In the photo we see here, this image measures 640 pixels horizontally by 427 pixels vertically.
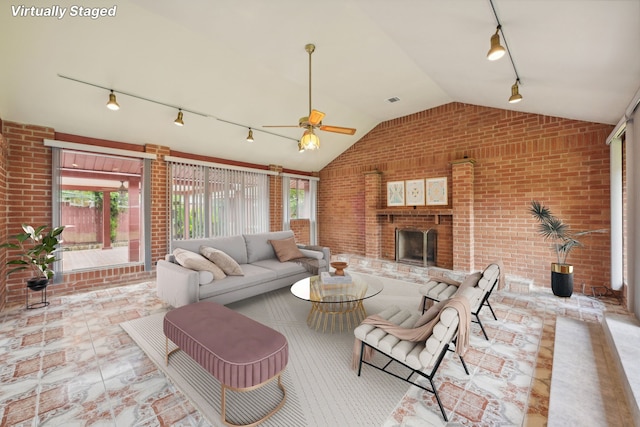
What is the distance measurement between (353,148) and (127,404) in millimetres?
6126

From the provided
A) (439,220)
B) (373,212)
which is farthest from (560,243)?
(373,212)

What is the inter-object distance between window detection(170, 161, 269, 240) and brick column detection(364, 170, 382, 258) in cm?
241

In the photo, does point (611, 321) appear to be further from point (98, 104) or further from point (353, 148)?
point (98, 104)

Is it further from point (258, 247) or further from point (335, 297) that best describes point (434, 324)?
point (258, 247)

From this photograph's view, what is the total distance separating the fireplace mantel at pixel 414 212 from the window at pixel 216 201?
2814 mm

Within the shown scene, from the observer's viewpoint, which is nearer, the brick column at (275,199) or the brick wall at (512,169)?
the brick wall at (512,169)

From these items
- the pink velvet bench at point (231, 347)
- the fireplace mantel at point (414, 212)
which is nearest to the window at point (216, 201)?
the fireplace mantel at point (414, 212)

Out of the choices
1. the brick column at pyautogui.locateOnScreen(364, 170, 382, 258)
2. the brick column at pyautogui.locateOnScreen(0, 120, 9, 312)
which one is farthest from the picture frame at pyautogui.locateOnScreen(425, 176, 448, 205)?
the brick column at pyautogui.locateOnScreen(0, 120, 9, 312)

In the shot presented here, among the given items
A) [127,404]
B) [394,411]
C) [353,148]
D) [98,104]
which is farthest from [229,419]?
[353,148]

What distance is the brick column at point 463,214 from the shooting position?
4.73 m

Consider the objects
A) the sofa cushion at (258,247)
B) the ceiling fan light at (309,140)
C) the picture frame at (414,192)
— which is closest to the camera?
the ceiling fan light at (309,140)

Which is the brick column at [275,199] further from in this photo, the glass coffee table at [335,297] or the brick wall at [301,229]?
the glass coffee table at [335,297]

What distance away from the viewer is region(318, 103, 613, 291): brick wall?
3809 mm

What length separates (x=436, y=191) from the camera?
5250 millimetres
